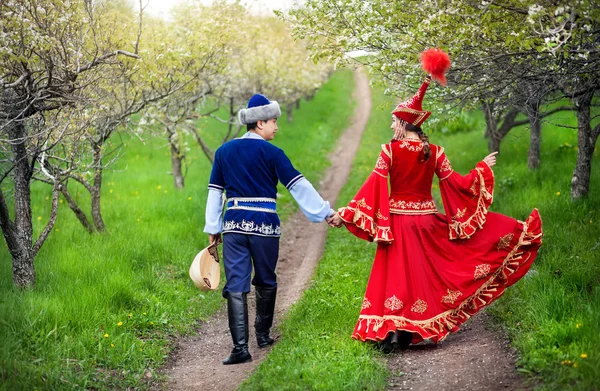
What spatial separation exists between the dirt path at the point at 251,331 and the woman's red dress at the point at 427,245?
4.30 ft

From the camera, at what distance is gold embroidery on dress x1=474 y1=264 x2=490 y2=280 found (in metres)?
6.16

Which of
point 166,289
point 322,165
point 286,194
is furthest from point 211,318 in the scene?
point 322,165

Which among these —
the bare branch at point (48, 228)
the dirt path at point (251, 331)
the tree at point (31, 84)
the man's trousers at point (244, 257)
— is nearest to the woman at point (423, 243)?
the man's trousers at point (244, 257)

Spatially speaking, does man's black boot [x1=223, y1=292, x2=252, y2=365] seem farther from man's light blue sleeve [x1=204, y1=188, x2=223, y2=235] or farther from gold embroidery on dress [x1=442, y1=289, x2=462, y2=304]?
gold embroidery on dress [x1=442, y1=289, x2=462, y2=304]

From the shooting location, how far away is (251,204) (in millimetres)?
6160

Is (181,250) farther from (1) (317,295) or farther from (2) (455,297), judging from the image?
(2) (455,297)

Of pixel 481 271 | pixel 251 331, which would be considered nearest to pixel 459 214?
pixel 481 271

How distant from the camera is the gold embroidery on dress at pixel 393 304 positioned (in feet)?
19.5

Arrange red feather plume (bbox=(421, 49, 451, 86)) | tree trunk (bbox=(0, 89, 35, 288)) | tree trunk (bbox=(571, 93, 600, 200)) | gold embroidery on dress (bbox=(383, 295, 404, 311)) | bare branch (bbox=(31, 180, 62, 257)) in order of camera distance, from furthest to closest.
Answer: tree trunk (bbox=(571, 93, 600, 200)) < bare branch (bbox=(31, 180, 62, 257)) < tree trunk (bbox=(0, 89, 35, 288)) < gold embroidery on dress (bbox=(383, 295, 404, 311)) < red feather plume (bbox=(421, 49, 451, 86))

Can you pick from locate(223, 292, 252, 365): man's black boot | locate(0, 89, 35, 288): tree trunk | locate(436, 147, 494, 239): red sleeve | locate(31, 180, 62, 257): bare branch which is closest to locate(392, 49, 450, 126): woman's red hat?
locate(436, 147, 494, 239): red sleeve

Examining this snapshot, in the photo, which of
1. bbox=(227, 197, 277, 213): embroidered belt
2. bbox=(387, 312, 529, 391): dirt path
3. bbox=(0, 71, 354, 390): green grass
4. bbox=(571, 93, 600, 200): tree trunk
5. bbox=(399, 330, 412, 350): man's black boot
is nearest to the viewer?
bbox=(387, 312, 529, 391): dirt path

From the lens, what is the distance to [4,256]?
27.8 ft

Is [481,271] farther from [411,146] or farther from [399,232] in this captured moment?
[411,146]

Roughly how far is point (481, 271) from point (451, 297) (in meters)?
0.40
